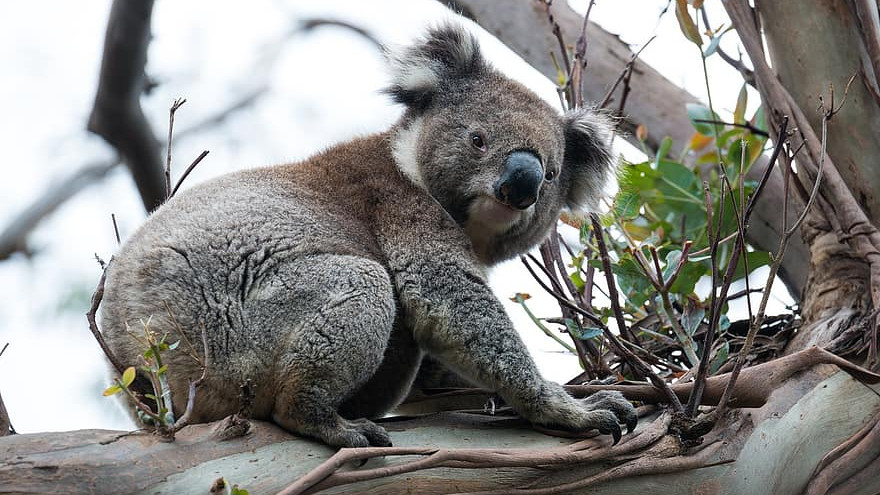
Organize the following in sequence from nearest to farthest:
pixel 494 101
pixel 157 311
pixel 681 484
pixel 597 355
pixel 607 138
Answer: pixel 681 484, pixel 157 311, pixel 597 355, pixel 494 101, pixel 607 138

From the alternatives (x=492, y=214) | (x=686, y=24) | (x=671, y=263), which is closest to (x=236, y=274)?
(x=492, y=214)

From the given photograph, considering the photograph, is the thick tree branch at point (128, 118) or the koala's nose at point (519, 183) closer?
the koala's nose at point (519, 183)

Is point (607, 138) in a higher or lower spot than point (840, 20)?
lower

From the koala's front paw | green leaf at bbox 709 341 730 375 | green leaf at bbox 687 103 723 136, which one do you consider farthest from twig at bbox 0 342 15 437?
green leaf at bbox 687 103 723 136

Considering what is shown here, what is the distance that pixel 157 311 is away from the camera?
9.92 feet

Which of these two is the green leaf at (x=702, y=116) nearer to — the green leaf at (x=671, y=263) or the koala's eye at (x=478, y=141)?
the green leaf at (x=671, y=263)

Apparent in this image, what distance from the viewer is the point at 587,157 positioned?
4344mm

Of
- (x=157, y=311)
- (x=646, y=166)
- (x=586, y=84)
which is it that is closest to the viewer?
(x=157, y=311)

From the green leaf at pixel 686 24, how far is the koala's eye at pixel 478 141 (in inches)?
41.9

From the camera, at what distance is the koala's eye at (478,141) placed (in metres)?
3.81

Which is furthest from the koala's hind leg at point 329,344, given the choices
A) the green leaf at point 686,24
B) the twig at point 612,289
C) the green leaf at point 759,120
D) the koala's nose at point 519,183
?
the green leaf at point 759,120

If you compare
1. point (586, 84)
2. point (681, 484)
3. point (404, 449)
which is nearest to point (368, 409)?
point (404, 449)

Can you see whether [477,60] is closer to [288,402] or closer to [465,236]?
[465,236]

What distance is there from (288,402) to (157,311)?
57 cm
